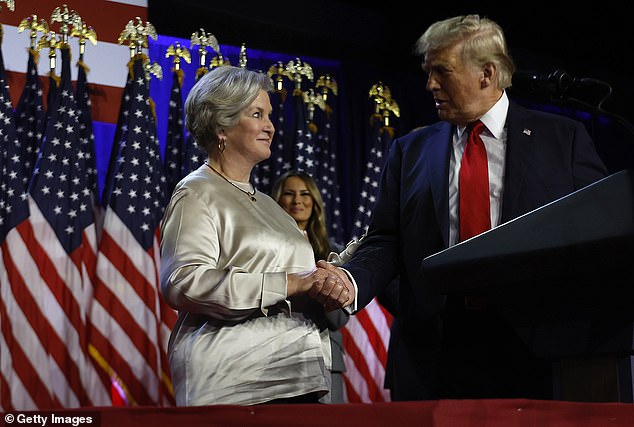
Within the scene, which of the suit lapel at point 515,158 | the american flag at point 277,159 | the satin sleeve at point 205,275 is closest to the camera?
the satin sleeve at point 205,275

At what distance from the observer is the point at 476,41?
2.20m

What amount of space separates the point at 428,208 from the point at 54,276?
3.12 metres

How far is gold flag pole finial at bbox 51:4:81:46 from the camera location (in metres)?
4.90

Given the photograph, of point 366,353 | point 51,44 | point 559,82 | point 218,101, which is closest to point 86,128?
point 51,44

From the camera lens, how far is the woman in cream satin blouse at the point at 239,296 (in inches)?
74.4

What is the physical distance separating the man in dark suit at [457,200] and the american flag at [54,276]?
285cm

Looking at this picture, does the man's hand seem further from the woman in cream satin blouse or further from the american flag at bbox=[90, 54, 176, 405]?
the american flag at bbox=[90, 54, 176, 405]

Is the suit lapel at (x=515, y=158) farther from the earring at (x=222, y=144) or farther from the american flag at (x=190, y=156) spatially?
the american flag at (x=190, y=156)

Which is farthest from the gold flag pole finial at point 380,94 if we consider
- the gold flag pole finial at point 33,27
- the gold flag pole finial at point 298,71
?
the gold flag pole finial at point 33,27

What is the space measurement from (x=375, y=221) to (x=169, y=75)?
370 cm

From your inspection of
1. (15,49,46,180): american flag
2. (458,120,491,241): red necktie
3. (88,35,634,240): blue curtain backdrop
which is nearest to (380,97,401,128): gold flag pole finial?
(88,35,634,240): blue curtain backdrop

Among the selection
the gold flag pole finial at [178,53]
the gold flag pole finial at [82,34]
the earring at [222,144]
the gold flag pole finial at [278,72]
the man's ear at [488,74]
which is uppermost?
the gold flag pole finial at [82,34]

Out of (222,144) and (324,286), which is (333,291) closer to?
(324,286)

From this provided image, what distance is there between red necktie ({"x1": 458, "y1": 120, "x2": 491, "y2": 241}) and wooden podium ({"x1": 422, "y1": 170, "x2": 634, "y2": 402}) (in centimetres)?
72
